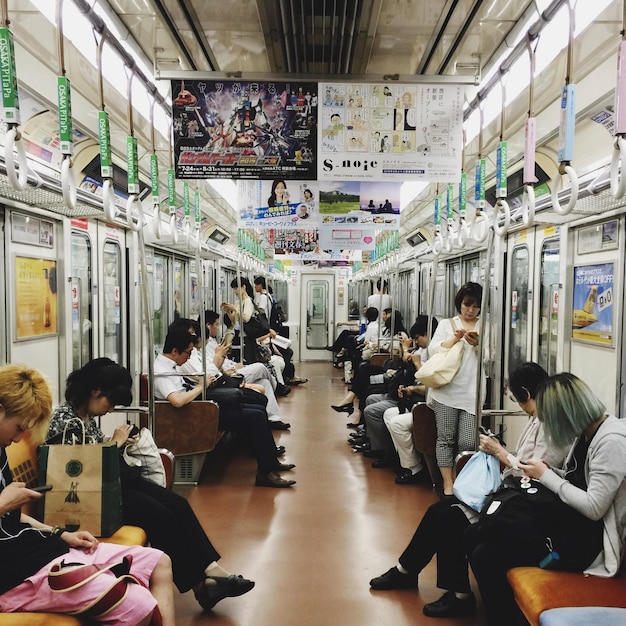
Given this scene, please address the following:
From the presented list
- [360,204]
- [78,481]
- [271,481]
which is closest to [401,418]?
[271,481]

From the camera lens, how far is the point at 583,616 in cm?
209

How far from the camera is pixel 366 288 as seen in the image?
48.7 feet

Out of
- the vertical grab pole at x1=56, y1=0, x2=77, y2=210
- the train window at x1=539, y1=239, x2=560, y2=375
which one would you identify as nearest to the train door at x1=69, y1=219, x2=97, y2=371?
the vertical grab pole at x1=56, y1=0, x2=77, y2=210

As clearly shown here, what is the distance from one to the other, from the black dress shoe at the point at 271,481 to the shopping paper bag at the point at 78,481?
8.33ft

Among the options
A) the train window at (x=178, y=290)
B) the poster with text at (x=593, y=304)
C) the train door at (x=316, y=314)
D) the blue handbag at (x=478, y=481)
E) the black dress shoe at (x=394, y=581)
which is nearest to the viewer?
the blue handbag at (x=478, y=481)

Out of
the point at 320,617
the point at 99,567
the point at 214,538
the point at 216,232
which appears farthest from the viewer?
the point at 216,232

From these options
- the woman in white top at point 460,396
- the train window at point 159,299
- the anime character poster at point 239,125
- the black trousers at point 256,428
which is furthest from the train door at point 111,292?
the woman in white top at point 460,396

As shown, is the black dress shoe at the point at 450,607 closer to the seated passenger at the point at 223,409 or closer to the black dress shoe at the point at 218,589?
the black dress shoe at the point at 218,589

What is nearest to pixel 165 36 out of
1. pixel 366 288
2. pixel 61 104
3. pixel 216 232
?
pixel 61 104

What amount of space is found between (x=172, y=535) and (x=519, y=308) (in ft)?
12.4

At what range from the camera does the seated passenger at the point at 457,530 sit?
301cm

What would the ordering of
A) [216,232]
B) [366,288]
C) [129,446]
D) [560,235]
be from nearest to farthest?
[129,446], [560,235], [216,232], [366,288]

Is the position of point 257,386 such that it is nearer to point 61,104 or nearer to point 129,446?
point 129,446

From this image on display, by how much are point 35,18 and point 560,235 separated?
149 inches
